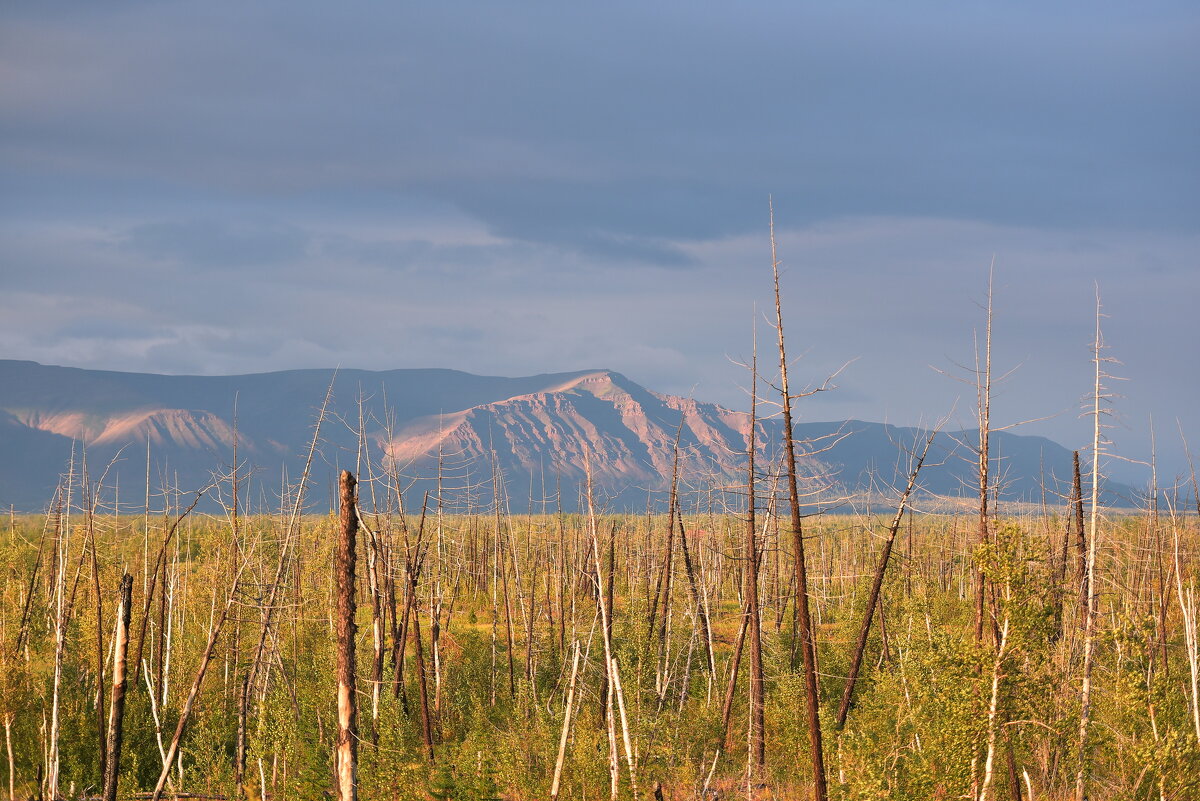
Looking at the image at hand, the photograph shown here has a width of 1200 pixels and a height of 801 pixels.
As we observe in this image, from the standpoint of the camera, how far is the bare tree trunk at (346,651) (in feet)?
60.5

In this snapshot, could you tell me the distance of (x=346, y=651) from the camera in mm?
19000

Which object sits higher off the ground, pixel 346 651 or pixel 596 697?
pixel 346 651

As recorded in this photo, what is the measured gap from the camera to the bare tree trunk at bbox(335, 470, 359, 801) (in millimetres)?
18453

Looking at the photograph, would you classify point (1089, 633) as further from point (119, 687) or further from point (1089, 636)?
point (119, 687)

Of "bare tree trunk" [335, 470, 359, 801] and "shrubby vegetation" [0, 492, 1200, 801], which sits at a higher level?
"bare tree trunk" [335, 470, 359, 801]

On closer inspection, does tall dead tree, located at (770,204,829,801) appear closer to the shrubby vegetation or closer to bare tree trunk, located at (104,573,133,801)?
the shrubby vegetation

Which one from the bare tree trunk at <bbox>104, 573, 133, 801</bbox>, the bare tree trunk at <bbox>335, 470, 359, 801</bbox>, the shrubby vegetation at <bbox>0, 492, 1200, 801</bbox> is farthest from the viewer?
the shrubby vegetation at <bbox>0, 492, 1200, 801</bbox>

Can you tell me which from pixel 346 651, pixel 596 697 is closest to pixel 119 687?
pixel 346 651

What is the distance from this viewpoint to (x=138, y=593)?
149 feet

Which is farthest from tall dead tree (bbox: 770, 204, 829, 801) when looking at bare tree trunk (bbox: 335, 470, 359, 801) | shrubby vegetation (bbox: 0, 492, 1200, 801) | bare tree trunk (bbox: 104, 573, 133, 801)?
bare tree trunk (bbox: 104, 573, 133, 801)

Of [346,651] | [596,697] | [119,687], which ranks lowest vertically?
[596,697]

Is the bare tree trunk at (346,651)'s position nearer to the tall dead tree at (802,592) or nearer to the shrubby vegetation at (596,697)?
the shrubby vegetation at (596,697)

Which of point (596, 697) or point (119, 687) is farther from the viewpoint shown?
point (596, 697)

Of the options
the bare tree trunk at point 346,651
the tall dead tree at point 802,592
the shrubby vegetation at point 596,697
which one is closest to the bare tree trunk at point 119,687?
the shrubby vegetation at point 596,697
